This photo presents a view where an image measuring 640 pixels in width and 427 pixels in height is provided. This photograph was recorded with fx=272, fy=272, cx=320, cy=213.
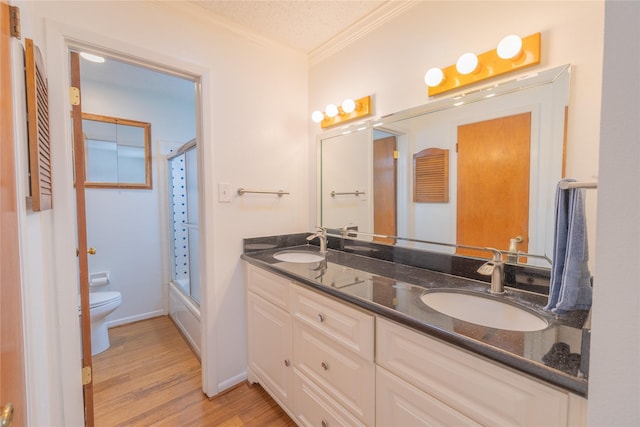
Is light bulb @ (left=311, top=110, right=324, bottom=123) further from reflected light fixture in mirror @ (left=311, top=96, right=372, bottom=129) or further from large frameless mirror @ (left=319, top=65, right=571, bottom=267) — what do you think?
large frameless mirror @ (left=319, top=65, right=571, bottom=267)

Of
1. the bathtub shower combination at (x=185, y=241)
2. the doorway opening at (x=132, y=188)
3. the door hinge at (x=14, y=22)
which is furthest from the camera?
the doorway opening at (x=132, y=188)

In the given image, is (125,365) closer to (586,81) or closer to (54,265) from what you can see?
(54,265)

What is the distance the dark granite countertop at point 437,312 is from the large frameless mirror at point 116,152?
168cm

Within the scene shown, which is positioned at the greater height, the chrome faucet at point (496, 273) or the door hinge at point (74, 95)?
the door hinge at point (74, 95)

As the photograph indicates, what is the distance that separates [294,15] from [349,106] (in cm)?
61

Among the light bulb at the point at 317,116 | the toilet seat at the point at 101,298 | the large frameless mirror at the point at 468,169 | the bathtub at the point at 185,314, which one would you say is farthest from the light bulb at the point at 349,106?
the toilet seat at the point at 101,298

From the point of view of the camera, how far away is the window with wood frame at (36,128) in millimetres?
913

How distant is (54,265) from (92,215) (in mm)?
1474

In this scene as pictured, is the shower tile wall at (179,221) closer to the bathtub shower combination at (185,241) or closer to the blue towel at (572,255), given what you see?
the bathtub shower combination at (185,241)

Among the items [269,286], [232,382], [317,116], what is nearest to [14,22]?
[269,286]

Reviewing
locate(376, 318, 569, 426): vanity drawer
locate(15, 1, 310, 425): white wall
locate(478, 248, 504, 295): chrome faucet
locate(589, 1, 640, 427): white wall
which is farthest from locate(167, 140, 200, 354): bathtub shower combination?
locate(589, 1, 640, 427): white wall

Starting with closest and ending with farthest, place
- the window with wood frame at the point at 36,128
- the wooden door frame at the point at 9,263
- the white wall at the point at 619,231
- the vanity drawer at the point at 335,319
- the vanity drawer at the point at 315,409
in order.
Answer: the white wall at the point at 619,231 < the wooden door frame at the point at 9,263 < the window with wood frame at the point at 36,128 < the vanity drawer at the point at 335,319 < the vanity drawer at the point at 315,409

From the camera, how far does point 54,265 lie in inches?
48.8

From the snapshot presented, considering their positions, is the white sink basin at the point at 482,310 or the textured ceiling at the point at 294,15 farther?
the textured ceiling at the point at 294,15
